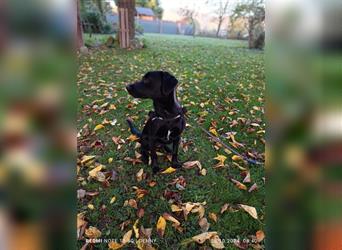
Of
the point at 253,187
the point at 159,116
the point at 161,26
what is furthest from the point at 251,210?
the point at 161,26

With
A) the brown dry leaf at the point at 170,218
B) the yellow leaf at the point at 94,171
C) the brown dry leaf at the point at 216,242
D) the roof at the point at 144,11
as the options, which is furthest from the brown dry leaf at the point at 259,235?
the roof at the point at 144,11

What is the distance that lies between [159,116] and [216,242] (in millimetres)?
594

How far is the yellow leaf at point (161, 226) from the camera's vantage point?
108 centimetres

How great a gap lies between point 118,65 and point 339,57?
959mm

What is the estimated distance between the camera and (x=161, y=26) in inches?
49.0

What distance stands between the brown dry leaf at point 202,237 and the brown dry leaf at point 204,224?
20mm

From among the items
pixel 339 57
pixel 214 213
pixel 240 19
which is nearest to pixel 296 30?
pixel 339 57

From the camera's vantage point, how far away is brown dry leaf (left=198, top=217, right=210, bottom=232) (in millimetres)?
1081

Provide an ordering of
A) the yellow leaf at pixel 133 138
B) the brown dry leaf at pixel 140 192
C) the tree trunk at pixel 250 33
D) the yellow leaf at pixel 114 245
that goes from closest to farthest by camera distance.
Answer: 1. the yellow leaf at pixel 114 245
2. the tree trunk at pixel 250 33
3. the brown dry leaf at pixel 140 192
4. the yellow leaf at pixel 133 138

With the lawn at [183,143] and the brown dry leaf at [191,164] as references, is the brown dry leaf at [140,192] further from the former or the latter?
the brown dry leaf at [191,164]

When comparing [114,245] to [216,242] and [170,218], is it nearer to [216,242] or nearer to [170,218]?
[170,218]

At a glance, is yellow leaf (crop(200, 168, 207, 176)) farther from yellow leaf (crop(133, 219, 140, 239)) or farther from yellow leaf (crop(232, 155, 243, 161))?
yellow leaf (crop(133, 219, 140, 239))

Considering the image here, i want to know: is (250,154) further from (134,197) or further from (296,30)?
(296,30)

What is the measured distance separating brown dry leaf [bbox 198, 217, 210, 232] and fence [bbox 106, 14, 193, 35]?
75cm
